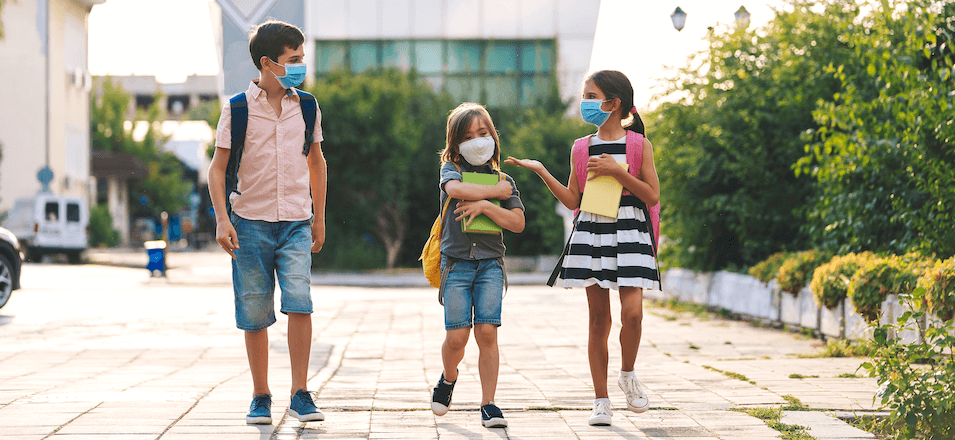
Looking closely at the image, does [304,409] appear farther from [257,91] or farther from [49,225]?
[49,225]

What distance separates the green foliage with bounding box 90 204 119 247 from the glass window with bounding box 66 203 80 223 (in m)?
13.5

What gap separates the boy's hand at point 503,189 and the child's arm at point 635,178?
0.40 m

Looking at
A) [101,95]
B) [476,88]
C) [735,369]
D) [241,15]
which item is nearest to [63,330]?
[735,369]

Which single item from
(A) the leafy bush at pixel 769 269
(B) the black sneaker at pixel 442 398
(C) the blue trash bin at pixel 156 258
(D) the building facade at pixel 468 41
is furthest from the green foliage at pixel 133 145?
(B) the black sneaker at pixel 442 398

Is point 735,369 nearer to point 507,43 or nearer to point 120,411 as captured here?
point 120,411

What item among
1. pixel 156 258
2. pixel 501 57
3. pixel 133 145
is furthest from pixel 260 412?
pixel 133 145

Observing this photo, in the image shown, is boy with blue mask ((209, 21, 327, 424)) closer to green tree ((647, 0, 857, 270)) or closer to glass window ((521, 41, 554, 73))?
green tree ((647, 0, 857, 270))

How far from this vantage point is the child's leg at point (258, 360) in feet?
15.2

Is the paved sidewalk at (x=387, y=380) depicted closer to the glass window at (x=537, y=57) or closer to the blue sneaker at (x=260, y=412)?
the blue sneaker at (x=260, y=412)

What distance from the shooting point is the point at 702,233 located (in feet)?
43.2

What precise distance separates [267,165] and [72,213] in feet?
85.4

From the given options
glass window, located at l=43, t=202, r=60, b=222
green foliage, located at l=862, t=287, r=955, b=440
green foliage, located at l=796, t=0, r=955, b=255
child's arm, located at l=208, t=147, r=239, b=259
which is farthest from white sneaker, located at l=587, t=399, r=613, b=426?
glass window, located at l=43, t=202, r=60, b=222

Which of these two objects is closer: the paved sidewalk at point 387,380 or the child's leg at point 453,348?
the paved sidewalk at point 387,380

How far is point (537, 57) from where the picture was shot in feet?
126
